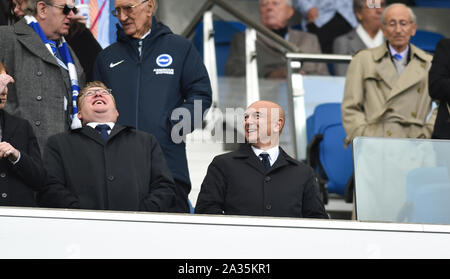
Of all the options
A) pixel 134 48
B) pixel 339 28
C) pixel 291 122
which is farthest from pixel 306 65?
pixel 134 48

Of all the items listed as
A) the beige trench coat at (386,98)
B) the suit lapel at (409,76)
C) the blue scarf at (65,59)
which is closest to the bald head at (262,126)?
the blue scarf at (65,59)

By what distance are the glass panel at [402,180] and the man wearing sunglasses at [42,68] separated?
1470 millimetres

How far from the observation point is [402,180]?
6.09 metres

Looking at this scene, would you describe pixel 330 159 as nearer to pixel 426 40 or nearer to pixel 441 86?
pixel 441 86

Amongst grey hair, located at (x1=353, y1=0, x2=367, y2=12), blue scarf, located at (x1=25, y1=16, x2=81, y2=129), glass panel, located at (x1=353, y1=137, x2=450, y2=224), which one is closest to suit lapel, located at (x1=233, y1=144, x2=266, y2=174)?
glass panel, located at (x1=353, y1=137, x2=450, y2=224)

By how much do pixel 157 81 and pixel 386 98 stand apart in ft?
5.46

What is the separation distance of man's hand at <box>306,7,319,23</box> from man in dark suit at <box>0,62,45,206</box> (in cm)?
470

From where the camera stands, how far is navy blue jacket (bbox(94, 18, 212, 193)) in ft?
21.2

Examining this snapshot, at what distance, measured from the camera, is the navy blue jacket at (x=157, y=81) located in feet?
21.2

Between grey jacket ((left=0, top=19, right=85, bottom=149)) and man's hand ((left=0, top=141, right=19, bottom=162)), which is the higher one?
grey jacket ((left=0, top=19, right=85, bottom=149))

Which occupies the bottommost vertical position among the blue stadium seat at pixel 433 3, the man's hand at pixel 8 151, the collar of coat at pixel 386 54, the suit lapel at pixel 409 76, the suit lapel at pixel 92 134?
the man's hand at pixel 8 151

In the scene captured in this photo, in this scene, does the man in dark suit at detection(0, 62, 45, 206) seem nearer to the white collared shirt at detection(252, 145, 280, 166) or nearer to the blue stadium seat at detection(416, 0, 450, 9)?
the white collared shirt at detection(252, 145, 280, 166)

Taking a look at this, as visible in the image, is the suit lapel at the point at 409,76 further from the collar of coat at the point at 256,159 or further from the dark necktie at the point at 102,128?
the dark necktie at the point at 102,128
